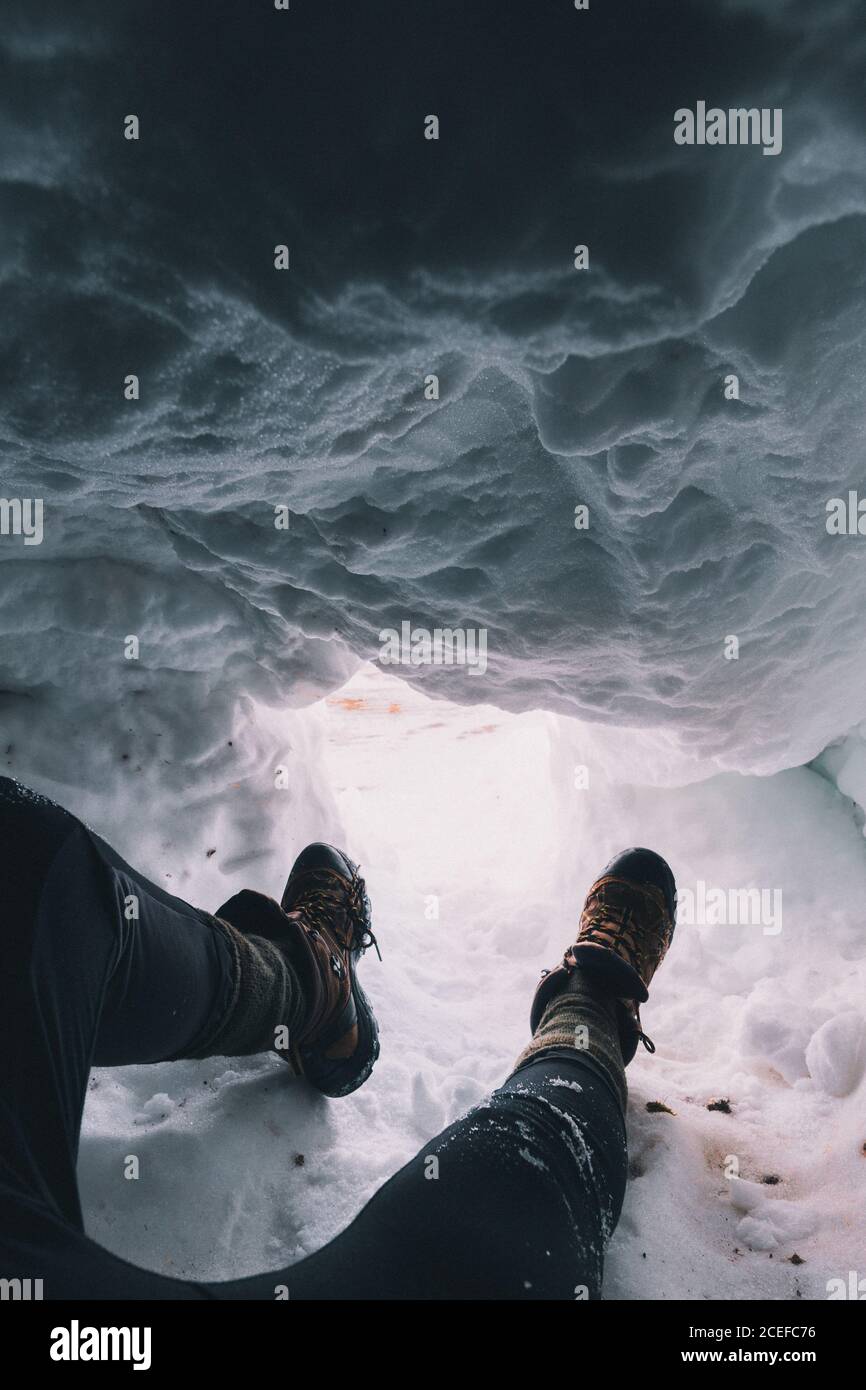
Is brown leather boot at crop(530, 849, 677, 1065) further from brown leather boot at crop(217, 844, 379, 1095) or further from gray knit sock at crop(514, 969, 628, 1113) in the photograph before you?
brown leather boot at crop(217, 844, 379, 1095)

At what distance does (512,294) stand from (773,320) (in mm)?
528

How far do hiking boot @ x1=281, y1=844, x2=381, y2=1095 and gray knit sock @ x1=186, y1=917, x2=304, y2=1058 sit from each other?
0.07 m

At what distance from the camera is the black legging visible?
1.01 metres

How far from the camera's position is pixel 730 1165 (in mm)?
2025

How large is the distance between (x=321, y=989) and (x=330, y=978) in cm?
10

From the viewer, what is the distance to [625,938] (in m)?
2.62

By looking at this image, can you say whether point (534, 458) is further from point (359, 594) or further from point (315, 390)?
point (359, 594)

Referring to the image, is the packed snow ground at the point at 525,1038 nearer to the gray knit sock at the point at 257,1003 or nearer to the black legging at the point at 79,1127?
the gray knit sock at the point at 257,1003
